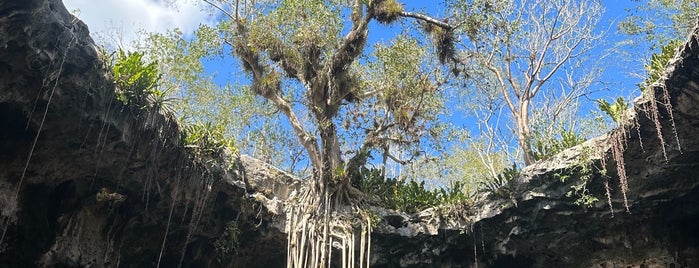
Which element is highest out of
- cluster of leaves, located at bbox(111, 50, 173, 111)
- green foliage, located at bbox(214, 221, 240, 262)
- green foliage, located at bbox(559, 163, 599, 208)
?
cluster of leaves, located at bbox(111, 50, 173, 111)

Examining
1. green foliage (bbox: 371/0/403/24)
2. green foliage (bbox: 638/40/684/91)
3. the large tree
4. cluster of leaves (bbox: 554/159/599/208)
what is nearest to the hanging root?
the large tree

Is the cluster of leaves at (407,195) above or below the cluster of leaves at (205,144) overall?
below

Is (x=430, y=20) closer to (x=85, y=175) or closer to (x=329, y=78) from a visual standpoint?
(x=329, y=78)

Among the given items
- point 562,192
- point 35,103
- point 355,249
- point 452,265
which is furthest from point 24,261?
point 562,192

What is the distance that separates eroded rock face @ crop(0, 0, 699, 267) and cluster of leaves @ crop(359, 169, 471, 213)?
223 mm

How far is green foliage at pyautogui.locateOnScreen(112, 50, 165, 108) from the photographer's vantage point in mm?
6055

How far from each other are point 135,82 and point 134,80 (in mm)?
26

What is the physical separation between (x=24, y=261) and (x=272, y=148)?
26.0 ft

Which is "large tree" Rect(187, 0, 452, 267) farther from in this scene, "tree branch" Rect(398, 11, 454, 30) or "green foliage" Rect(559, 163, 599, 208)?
"green foliage" Rect(559, 163, 599, 208)

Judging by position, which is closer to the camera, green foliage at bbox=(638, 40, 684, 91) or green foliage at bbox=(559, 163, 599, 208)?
green foliage at bbox=(638, 40, 684, 91)

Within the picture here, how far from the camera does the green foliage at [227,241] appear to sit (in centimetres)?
746

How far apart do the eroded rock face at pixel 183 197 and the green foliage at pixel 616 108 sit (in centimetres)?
28

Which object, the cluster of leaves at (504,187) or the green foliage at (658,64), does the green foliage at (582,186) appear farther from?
the green foliage at (658,64)

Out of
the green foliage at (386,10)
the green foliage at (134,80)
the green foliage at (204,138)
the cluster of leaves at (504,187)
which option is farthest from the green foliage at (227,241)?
the green foliage at (386,10)
